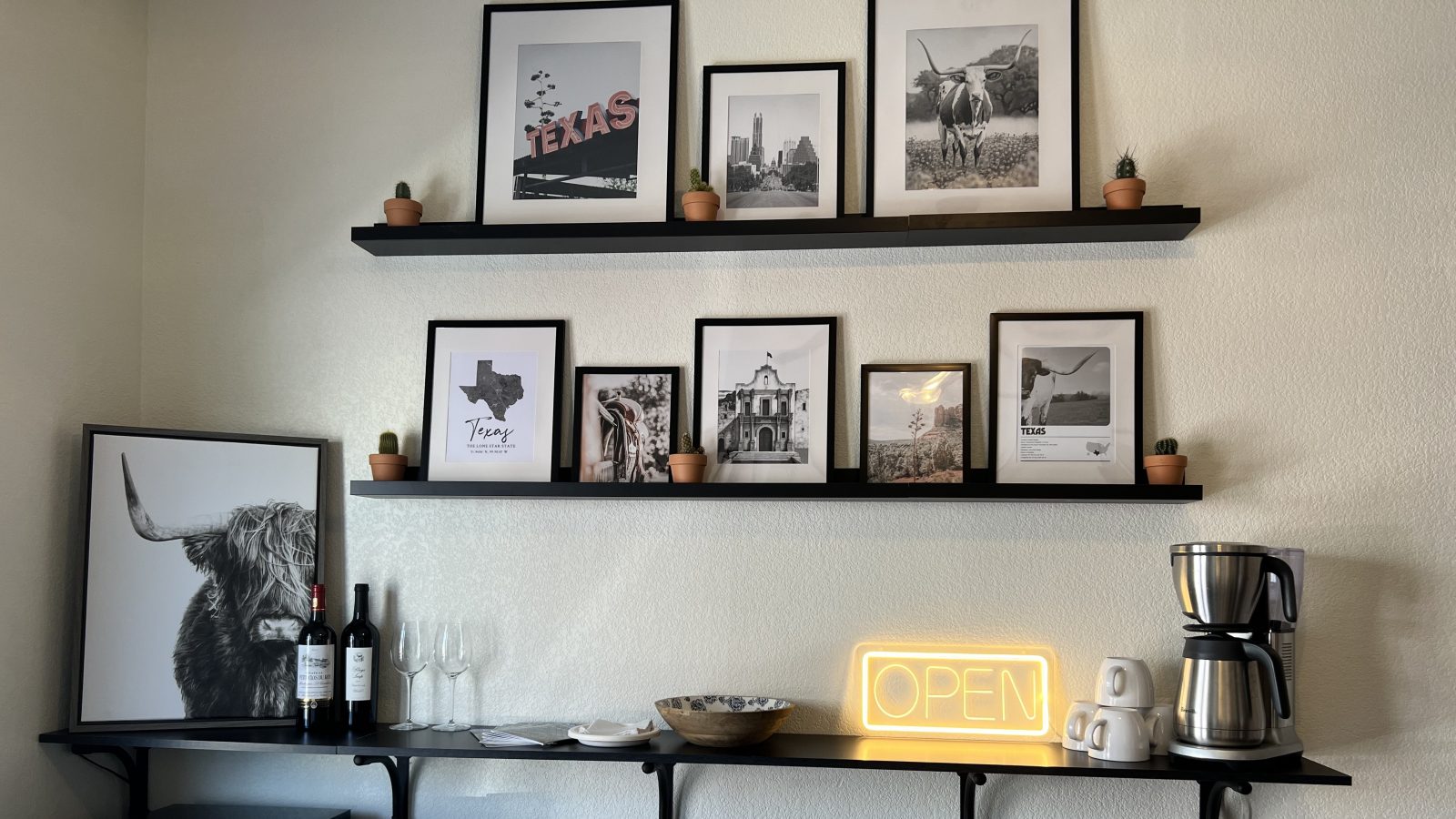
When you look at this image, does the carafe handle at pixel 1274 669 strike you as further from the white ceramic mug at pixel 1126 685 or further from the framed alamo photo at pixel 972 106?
the framed alamo photo at pixel 972 106

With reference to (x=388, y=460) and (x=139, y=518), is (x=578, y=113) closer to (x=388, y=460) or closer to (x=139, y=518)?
(x=388, y=460)

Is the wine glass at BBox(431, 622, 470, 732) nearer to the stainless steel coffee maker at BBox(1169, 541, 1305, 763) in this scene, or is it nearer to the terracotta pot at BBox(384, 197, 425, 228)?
the terracotta pot at BBox(384, 197, 425, 228)

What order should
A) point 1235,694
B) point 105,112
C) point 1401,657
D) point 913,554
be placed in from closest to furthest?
1. point 1235,694
2. point 1401,657
3. point 913,554
4. point 105,112

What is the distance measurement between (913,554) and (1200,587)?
0.59 m

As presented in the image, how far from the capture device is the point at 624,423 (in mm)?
2494

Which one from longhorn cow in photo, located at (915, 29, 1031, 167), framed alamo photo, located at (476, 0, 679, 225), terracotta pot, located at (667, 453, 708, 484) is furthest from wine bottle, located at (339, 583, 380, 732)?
longhorn cow in photo, located at (915, 29, 1031, 167)

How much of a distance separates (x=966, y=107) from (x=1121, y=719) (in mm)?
1352

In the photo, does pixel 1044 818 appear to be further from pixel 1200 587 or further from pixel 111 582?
pixel 111 582

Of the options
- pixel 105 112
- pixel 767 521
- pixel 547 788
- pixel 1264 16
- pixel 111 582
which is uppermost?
pixel 1264 16

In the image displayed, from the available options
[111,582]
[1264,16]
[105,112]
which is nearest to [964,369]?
[1264,16]

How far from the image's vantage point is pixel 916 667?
2.36 metres

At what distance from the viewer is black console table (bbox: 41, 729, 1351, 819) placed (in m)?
2.02

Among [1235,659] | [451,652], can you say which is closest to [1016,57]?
[1235,659]

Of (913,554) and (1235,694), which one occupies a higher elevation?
(913,554)
